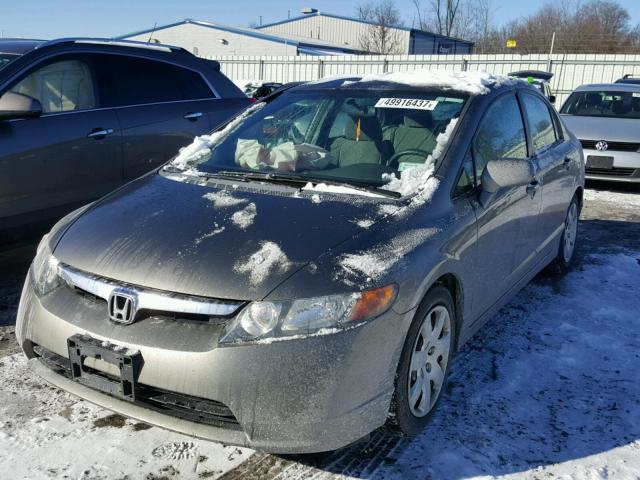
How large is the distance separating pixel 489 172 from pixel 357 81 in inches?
44.8

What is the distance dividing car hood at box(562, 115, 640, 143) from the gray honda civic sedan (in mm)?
5792

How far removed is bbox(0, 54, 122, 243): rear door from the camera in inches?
166

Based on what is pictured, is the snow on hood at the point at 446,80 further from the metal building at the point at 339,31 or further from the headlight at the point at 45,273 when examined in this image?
the metal building at the point at 339,31

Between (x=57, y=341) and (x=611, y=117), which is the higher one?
(x=611, y=117)

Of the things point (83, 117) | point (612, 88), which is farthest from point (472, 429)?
point (612, 88)

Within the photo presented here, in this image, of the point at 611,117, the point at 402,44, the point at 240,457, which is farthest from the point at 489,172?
the point at 402,44

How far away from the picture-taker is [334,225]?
2660 millimetres

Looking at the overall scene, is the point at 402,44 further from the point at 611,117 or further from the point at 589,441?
the point at 589,441

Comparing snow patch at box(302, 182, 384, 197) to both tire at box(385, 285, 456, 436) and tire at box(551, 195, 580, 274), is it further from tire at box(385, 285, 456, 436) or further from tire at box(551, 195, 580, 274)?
tire at box(551, 195, 580, 274)

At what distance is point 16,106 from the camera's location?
4.08 m

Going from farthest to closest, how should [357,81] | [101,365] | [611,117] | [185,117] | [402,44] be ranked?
1. [402,44]
2. [611,117]
3. [185,117]
4. [357,81]
5. [101,365]

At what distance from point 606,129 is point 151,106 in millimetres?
6675

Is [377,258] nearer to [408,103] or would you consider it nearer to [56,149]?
[408,103]

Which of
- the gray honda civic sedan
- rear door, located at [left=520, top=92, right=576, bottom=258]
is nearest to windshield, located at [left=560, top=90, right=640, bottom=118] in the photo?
rear door, located at [left=520, top=92, right=576, bottom=258]
